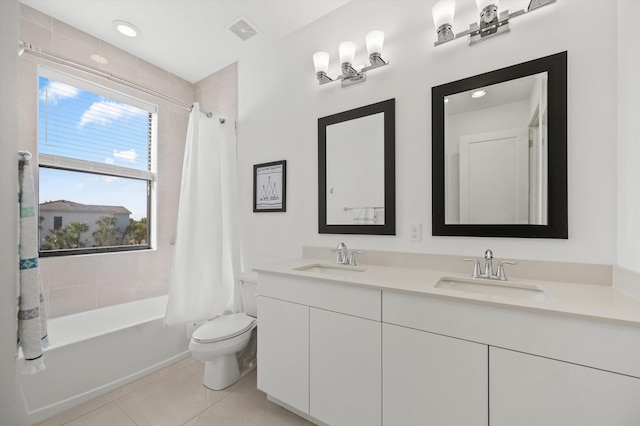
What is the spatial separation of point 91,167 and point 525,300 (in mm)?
3118

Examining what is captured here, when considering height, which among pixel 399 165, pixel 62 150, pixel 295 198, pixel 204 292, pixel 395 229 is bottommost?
pixel 204 292

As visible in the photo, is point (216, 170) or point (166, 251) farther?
point (166, 251)

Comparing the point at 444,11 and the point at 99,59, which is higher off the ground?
the point at 99,59

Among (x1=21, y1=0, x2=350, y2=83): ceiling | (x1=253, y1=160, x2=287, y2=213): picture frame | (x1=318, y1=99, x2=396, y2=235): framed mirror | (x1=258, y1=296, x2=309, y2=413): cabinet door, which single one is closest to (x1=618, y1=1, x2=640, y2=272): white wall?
(x1=318, y1=99, x2=396, y2=235): framed mirror

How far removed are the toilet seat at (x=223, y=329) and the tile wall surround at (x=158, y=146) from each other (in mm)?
1127

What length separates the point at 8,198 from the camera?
3.41 feet

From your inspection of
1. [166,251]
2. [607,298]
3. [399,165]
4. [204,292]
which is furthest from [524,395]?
[166,251]

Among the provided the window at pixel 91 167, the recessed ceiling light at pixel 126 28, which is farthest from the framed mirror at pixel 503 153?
the window at pixel 91 167

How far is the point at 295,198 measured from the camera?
208cm

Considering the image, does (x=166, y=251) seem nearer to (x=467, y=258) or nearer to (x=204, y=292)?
(x=204, y=292)

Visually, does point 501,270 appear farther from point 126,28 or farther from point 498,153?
point 126,28

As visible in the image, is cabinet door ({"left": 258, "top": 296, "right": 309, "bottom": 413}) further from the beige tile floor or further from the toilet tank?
the toilet tank

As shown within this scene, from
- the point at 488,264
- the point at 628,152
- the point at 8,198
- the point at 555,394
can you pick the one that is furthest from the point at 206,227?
the point at 628,152

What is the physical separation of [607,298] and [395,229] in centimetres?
92
